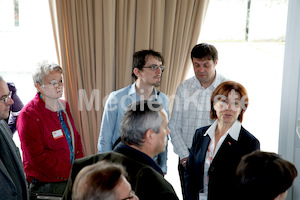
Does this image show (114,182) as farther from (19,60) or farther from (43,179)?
(19,60)

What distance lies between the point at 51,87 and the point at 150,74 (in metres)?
0.83

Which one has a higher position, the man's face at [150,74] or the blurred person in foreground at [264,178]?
the man's face at [150,74]

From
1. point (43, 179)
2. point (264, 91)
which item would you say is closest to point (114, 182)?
point (43, 179)

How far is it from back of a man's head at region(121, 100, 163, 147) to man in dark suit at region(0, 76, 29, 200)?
2.42ft

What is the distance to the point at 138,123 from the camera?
1649mm

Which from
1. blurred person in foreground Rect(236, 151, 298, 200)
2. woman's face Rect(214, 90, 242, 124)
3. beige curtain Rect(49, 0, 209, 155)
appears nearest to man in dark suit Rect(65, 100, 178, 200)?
blurred person in foreground Rect(236, 151, 298, 200)

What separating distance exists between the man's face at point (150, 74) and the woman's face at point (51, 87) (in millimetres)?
698

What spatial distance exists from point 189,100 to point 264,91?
3.82ft

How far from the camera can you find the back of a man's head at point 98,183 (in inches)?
42.3

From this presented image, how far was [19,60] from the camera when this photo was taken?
3465 mm

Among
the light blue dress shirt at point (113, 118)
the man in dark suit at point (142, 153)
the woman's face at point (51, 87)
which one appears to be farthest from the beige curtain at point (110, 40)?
the man in dark suit at point (142, 153)

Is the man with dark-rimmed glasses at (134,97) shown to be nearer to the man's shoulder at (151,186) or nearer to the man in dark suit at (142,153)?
the man in dark suit at (142,153)

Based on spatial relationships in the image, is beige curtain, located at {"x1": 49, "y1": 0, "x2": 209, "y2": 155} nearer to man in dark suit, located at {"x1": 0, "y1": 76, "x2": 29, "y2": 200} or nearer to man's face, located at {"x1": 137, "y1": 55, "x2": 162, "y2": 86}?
man's face, located at {"x1": 137, "y1": 55, "x2": 162, "y2": 86}

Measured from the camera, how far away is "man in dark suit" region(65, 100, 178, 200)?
4.58ft
